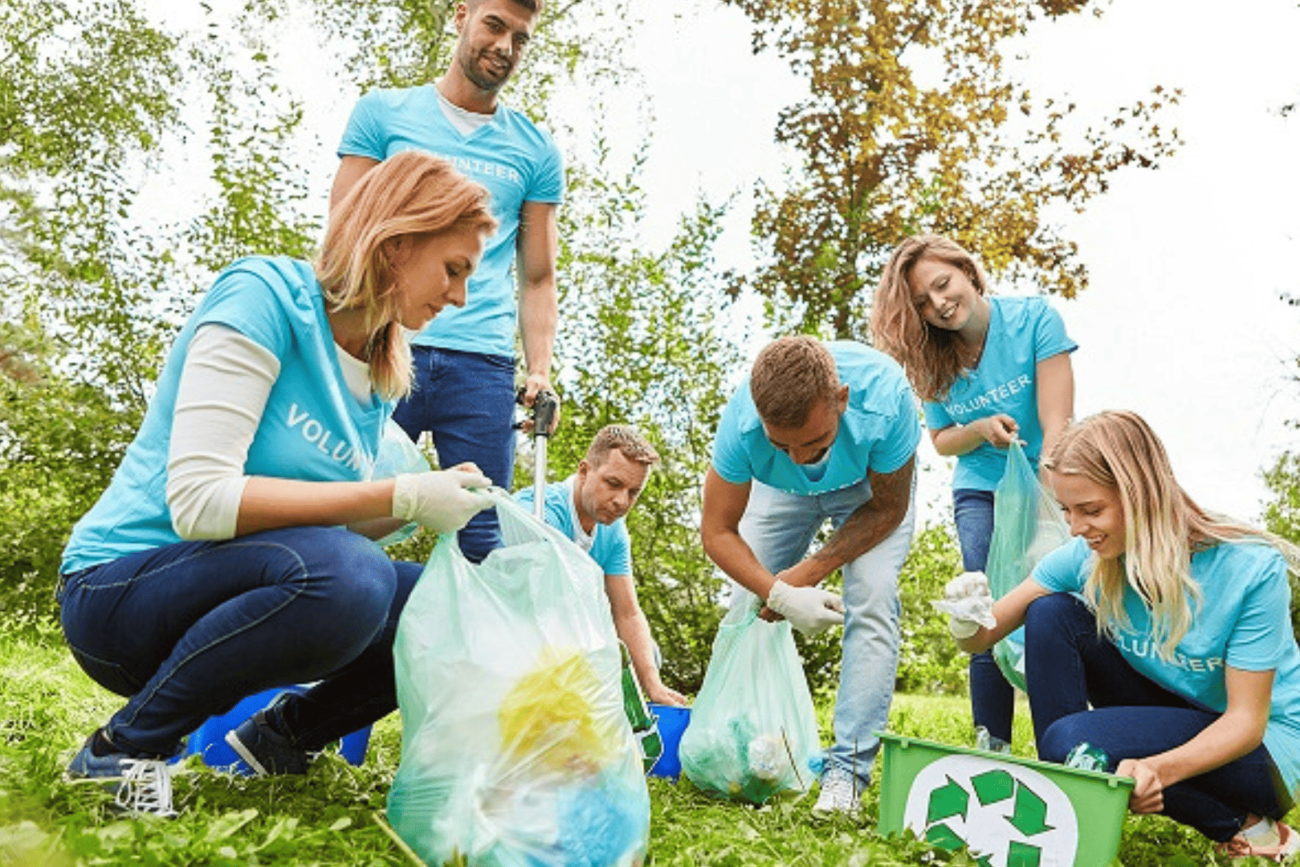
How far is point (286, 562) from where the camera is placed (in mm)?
1648

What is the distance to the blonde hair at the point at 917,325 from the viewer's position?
285 centimetres

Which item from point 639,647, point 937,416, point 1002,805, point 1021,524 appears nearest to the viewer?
point 1002,805

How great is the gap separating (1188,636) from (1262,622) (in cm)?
12

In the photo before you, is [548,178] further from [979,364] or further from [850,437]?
[979,364]

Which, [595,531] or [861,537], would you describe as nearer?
[861,537]

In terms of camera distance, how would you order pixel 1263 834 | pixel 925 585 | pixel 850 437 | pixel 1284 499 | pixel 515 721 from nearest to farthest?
pixel 515 721
pixel 1263 834
pixel 850 437
pixel 925 585
pixel 1284 499

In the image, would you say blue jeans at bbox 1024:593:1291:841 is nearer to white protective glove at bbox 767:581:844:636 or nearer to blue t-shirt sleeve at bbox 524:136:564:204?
white protective glove at bbox 767:581:844:636

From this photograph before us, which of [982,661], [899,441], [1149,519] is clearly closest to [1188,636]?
[1149,519]

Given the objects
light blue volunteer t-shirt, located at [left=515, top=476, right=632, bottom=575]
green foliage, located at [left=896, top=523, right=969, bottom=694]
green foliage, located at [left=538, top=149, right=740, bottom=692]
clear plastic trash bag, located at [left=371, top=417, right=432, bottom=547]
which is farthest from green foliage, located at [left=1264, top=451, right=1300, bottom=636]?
clear plastic trash bag, located at [left=371, top=417, right=432, bottom=547]

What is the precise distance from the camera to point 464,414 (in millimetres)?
2518

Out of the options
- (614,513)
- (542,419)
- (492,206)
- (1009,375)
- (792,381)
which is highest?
(492,206)

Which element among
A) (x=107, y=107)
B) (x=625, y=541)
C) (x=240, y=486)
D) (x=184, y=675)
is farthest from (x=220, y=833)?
(x=107, y=107)

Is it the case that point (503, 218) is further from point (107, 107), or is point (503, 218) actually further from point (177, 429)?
point (107, 107)

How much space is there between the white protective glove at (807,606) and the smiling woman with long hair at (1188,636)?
511 millimetres
